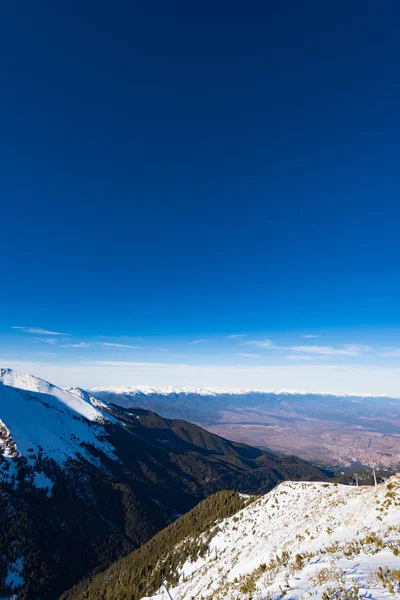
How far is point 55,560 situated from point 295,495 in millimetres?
217620

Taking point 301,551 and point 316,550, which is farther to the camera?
point 301,551

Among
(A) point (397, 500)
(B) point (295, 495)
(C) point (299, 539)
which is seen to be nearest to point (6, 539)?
(B) point (295, 495)

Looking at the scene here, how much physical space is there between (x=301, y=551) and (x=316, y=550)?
446 cm

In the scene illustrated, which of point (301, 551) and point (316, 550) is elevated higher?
point (316, 550)

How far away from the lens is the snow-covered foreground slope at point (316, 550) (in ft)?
55.5

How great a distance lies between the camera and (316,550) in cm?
2958

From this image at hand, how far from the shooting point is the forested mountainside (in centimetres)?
1750

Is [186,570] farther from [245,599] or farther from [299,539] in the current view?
[245,599]

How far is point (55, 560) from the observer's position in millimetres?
195250

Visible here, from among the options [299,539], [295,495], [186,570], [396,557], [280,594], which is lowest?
[186,570]

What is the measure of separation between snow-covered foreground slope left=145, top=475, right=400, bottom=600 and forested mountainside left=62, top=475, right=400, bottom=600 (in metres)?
0.06

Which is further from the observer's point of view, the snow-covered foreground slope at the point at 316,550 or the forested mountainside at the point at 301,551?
the forested mountainside at the point at 301,551

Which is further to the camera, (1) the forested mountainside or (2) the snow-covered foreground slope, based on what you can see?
(1) the forested mountainside

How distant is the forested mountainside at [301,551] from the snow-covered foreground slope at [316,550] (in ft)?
0.20
